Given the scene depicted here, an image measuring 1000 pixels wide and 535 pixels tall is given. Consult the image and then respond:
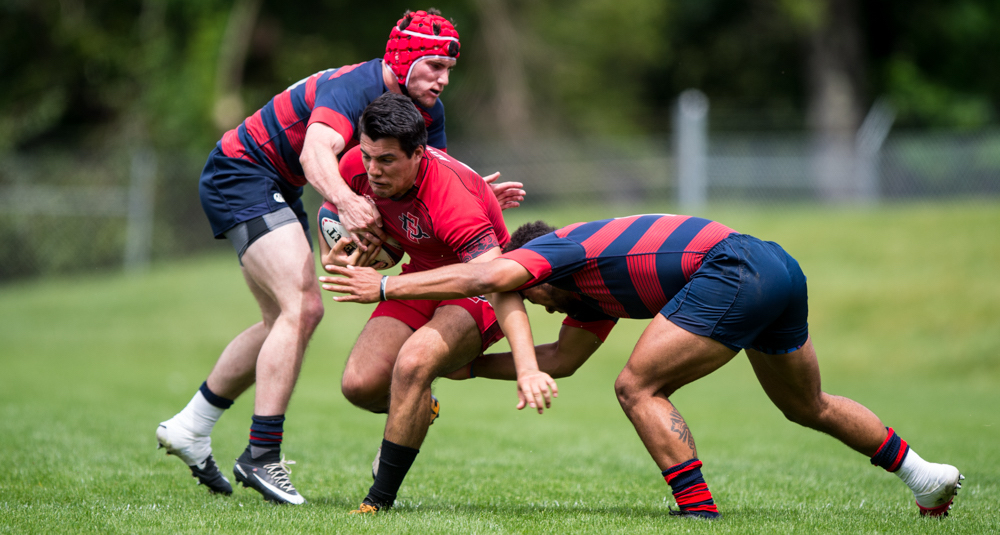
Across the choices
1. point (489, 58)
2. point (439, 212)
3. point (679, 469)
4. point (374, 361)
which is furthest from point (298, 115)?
point (489, 58)

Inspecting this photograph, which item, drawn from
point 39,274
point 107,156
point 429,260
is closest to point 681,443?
point 429,260

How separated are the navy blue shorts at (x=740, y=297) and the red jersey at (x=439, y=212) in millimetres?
954

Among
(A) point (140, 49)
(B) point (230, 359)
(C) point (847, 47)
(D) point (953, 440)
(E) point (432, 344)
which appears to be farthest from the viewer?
(C) point (847, 47)

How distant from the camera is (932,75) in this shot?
1097 inches

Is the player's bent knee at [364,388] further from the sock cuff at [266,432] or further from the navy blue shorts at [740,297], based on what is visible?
the navy blue shorts at [740,297]

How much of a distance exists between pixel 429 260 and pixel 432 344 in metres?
0.59

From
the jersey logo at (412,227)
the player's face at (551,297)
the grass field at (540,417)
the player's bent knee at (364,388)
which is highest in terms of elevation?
the jersey logo at (412,227)

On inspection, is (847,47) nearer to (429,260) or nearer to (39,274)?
(39,274)

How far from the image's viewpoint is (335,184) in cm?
441

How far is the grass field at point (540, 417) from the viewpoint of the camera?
4.34 metres

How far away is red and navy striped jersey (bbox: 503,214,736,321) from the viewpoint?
13.6ft

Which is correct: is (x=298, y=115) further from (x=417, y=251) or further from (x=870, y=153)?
(x=870, y=153)

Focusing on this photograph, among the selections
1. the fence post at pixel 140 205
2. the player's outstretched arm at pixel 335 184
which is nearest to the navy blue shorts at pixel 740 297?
the player's outstretched arm at pixel 335 184

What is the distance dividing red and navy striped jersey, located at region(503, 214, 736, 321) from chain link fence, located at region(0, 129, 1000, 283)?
41.2 feet
